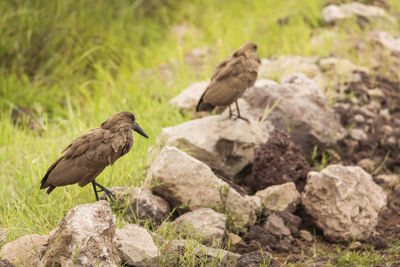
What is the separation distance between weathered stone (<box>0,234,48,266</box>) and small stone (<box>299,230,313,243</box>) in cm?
207

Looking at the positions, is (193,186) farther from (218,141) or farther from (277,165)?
(277,165)

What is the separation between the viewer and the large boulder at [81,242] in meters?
3.12

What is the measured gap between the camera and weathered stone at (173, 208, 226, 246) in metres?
4.00

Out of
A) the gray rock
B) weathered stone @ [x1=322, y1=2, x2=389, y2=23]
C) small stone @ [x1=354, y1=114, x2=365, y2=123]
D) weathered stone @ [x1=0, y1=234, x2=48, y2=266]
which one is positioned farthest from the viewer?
weathered stone @ [x1=322, y1=2, x2=389, y2=23]

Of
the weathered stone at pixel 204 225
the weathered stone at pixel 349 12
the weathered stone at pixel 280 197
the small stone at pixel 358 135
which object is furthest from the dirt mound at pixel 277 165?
the weathered stone at pixel 349 12

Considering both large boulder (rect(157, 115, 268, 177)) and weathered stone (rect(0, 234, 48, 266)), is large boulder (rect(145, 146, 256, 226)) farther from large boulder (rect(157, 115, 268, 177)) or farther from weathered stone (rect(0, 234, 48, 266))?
weathered stone (rect(0, 234, 48, 266))

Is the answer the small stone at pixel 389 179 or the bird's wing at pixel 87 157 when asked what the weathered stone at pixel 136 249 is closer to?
the bird's wing at pixel 87 157

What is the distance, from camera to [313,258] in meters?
4.06

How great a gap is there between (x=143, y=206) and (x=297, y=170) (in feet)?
5.14

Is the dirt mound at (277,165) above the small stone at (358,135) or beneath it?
above

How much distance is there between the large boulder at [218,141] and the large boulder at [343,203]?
715 millimetres

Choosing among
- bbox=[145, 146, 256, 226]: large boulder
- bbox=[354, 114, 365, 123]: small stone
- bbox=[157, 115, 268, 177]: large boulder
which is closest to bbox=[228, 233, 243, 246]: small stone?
bbox=[145, 146, 256, 226]: large boulder

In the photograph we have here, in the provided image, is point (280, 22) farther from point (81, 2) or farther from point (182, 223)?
point (182, 223)

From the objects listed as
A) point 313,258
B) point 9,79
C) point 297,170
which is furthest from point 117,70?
point 313,258
